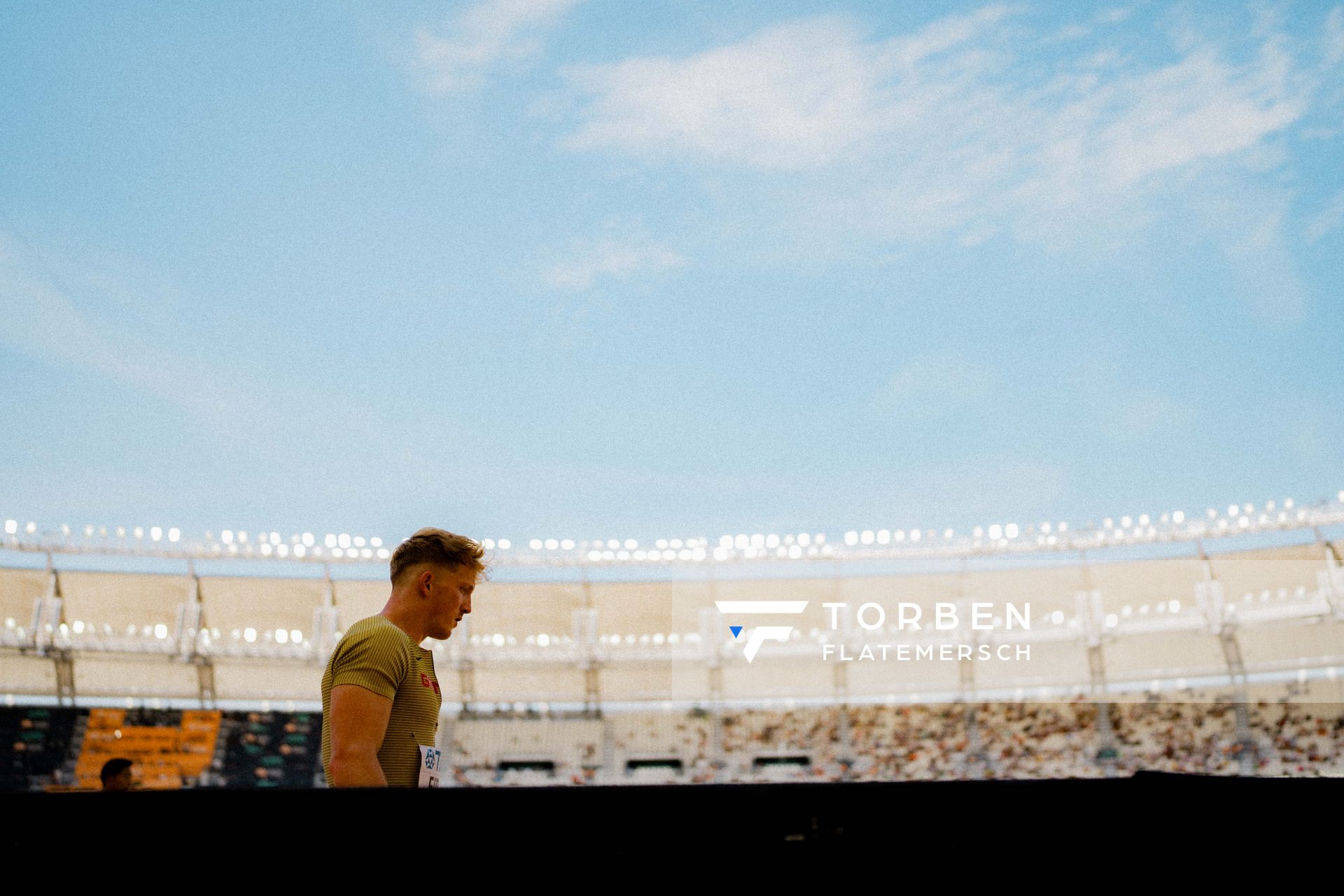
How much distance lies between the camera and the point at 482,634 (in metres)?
38.3

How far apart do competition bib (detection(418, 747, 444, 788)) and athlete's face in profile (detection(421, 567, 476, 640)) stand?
35cm

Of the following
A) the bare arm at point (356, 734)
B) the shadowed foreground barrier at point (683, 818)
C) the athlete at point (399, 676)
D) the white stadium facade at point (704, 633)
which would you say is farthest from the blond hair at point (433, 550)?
the white stadium facade at point (704, 633)

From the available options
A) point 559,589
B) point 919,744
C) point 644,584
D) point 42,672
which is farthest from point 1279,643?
point 42,672

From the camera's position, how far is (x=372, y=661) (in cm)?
284

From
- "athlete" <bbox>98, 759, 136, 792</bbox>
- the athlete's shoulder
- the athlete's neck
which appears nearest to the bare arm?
the athlete's shoulder

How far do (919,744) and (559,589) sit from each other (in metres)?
14.6

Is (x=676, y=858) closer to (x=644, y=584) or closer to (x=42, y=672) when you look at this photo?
(x=644, y=584)

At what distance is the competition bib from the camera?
3039 mm

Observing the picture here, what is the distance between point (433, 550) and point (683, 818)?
1.71m

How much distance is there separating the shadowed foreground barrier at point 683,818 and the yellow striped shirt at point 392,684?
1067mm

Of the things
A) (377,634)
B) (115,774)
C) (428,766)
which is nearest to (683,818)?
(377,634)

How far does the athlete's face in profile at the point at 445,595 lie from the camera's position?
3223 mm

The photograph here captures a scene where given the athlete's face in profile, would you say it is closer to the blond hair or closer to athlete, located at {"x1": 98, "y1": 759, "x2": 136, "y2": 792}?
the blond hair

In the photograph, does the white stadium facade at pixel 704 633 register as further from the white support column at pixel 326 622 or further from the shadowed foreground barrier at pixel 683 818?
the shadowed foreground barrier at pixel 683 818
